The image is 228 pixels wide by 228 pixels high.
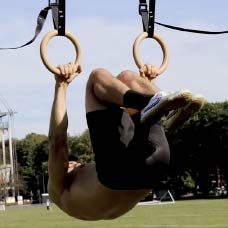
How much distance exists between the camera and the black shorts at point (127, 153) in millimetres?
5477

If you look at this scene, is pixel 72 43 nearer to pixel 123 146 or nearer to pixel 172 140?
pixel 123 146

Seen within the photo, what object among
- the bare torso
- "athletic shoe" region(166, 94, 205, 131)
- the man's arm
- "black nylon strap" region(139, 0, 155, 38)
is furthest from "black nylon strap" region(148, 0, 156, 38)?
the bare torso

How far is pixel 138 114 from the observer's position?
569cm

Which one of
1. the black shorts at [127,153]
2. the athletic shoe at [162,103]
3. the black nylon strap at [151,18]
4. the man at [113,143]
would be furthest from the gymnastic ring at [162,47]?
the athletic shoe at [162,103]

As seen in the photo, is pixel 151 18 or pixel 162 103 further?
pixel 151 18

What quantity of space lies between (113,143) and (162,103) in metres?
0.58

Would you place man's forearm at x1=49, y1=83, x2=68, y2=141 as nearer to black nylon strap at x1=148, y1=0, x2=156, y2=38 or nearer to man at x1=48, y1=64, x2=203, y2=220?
man at x1=48, y1=64, x2=203, y2=220

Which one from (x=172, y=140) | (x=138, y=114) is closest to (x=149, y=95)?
(x=138, y=114)

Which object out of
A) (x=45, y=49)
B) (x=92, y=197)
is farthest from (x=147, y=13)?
(x=92, y=197)

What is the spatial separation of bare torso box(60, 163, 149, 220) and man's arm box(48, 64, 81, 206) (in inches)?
5.0

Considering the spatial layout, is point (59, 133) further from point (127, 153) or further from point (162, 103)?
point (162, 103)

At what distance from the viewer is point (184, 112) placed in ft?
17.9

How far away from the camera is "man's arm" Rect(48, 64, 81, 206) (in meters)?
5.88

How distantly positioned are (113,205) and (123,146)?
0.58 m
